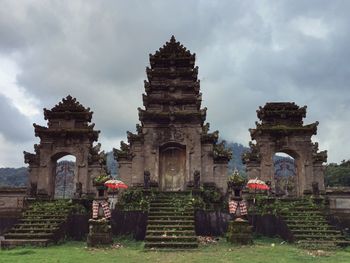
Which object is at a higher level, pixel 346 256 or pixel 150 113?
pixel 150 113

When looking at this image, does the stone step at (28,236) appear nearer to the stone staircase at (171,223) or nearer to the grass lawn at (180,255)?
the grass lawn at (180,255)

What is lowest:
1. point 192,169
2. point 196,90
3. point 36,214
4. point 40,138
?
point 36,214

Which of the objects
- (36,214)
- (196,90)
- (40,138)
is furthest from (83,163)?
(196,90)

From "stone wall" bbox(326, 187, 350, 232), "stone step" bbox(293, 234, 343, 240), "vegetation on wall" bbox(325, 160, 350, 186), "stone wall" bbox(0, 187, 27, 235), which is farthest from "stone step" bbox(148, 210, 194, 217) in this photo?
"vegetation on wall" bbox(325, 160, 350, 186)

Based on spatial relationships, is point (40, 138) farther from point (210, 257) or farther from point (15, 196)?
point (210, 257)

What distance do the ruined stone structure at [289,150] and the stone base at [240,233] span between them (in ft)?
25.0

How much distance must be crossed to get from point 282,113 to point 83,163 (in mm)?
14070

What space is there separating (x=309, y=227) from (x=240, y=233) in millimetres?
3978

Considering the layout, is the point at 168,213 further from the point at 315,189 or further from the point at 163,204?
the point at 315,189

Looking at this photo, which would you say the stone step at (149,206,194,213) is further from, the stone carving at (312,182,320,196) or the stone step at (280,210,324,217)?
the stone carving at (312,182,320,196)

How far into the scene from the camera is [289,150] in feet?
84.6

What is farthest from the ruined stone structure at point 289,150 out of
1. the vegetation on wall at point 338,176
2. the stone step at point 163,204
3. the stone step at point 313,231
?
the vegetation on wall at point 338,176

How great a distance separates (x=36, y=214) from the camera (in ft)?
68.8

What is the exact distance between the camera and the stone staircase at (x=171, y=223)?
16969mm
